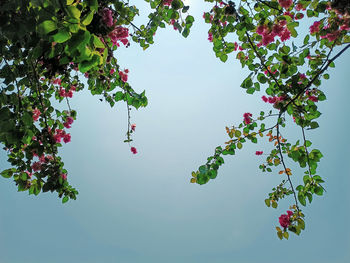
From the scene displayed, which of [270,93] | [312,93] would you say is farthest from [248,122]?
[312,93]

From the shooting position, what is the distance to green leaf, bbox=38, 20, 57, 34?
1.86 feet

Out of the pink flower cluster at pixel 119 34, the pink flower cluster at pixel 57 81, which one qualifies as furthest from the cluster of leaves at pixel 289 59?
the pink flower cluster at pixel 57 81

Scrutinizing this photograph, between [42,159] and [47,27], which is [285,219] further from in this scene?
[42,159]

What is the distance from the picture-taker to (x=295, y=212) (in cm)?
192

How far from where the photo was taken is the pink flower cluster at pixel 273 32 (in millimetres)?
1805

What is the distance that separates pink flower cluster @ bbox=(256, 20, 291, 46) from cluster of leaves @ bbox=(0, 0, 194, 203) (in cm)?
67

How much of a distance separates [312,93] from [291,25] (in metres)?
0.61

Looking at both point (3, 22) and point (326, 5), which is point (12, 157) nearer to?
point (3, 22)

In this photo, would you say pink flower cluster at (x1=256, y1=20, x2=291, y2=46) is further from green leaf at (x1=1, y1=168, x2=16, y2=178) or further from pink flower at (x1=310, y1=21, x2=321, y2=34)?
green leaf at (x1=1, y1=168, x2=16, y2=178)

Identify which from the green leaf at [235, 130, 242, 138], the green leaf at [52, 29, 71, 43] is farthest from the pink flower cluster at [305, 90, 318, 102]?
the green leaf at [52, 29, 71, 43]

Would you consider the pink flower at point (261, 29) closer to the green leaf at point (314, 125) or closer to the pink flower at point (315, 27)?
the pink flower at point (315, 27)

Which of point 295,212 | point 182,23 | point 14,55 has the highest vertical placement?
point 182,23

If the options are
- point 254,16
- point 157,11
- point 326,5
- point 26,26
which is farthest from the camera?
point 157,11

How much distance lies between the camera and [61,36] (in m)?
0.59
